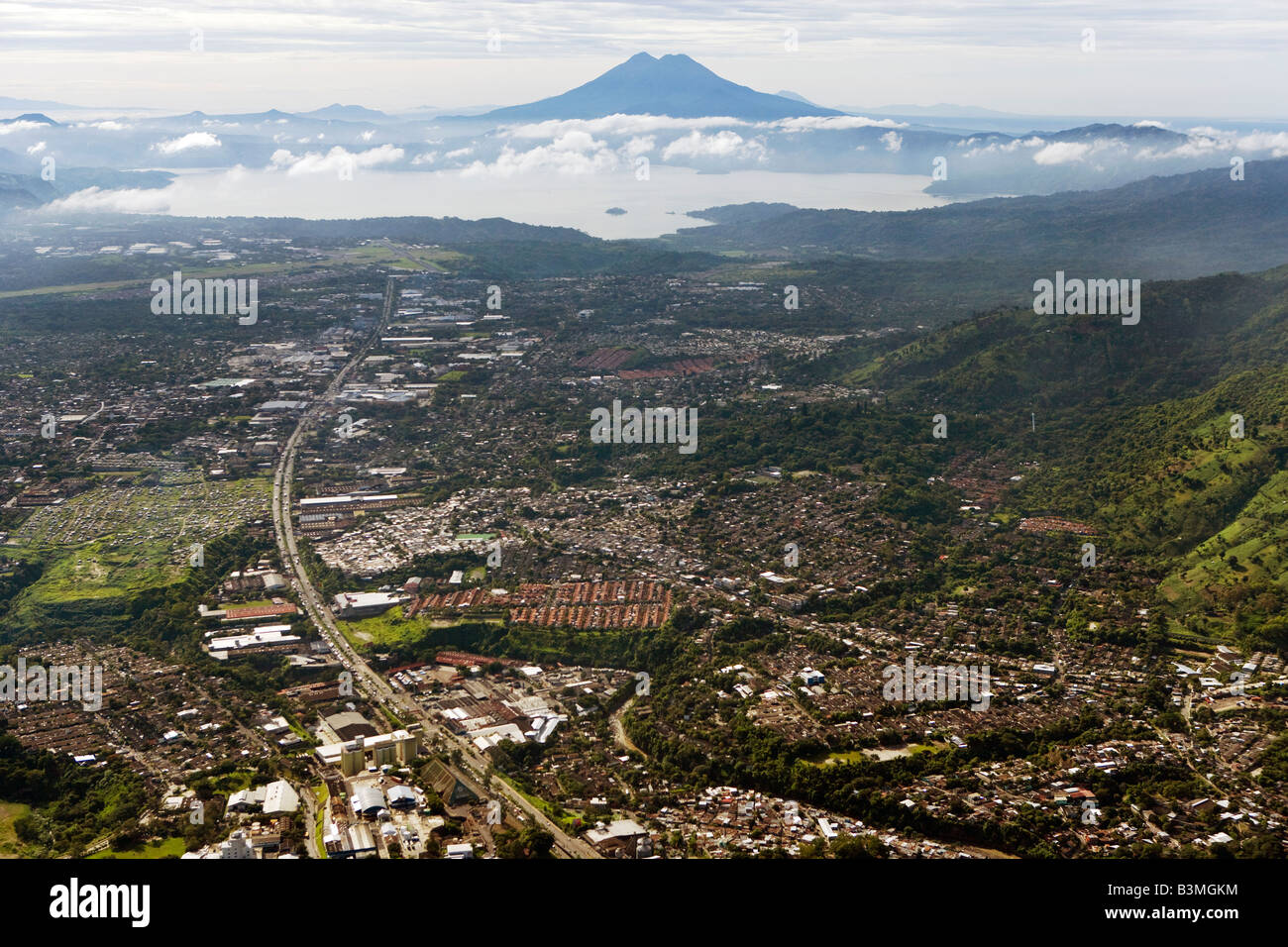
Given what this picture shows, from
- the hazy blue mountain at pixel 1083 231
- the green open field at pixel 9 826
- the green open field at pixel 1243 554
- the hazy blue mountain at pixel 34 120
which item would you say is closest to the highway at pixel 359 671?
the green open field at pixel 9 826

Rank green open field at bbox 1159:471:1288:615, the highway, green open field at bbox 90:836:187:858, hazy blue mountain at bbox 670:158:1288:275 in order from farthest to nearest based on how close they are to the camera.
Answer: hazy blue mountain at bbox 670:158:1288:275 < green open field at bbox 1159:471:1288:615 < the highway < green open field at bbox 90:836:187:858

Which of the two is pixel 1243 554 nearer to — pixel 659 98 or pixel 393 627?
pixel 393 627

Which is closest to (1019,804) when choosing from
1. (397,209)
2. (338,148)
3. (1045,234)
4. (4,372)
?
(4,372)

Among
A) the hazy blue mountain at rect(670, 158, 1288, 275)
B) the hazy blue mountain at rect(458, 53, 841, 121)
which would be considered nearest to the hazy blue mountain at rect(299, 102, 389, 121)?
the hazy blue mountain at rect(458, 53, 841, 121)

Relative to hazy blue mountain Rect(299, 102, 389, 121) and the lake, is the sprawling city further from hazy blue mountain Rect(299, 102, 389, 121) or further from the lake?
hazy blue mountain Rect(299, 102, 389, 121)

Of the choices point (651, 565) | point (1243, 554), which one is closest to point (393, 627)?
point (651, 565)
